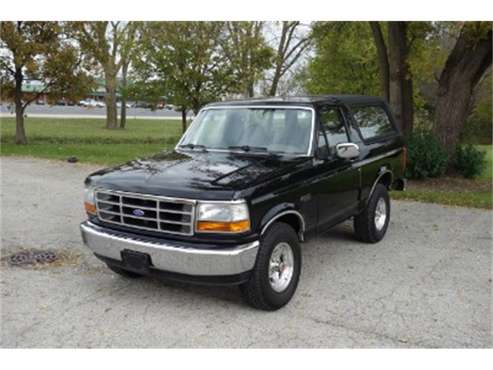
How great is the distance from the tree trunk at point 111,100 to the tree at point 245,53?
45.6 feet

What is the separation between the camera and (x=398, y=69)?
475 inches

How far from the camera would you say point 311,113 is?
16.5ft

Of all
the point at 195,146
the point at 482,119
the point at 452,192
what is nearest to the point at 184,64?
the point at 452,192

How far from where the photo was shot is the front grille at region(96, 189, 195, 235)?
3.85 metres

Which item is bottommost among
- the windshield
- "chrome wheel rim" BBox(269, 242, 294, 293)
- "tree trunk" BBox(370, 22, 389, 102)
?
"chrome wheel rim" BBox(269, 242, 294, 293)

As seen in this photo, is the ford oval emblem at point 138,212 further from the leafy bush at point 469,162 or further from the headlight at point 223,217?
the leafy bush at point 469,162

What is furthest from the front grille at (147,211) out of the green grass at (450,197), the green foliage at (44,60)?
the green foliage at (44,60)

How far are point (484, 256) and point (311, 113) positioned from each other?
2907mm

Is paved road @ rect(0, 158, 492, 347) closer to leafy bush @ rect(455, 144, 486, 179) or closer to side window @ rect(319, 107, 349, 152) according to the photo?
side window @ rect(319, 107, 349, 152)

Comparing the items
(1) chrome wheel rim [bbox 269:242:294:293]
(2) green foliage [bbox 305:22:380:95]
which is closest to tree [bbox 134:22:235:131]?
(2) green foliage [bbox 305:22:380:95]

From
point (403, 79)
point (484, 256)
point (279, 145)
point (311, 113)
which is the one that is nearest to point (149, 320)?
point (279, 145)

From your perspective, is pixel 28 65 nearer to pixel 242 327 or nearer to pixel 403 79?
pixel 403 79

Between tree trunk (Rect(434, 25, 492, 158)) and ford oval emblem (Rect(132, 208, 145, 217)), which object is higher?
tree trunk (Rect(434, 25, 492, 158))

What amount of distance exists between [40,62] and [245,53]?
A: 7369mm
